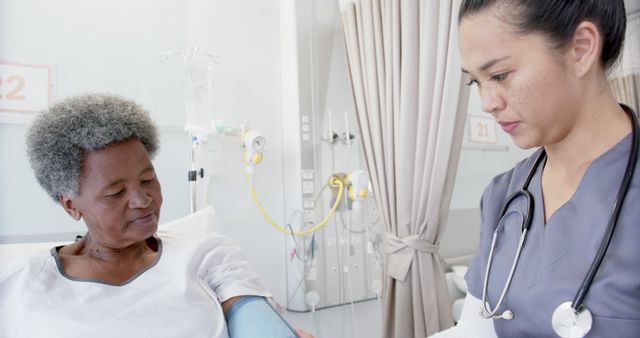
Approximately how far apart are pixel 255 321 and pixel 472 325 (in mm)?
508

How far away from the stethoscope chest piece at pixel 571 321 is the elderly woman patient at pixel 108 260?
63cm

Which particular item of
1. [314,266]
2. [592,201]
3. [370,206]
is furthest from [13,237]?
[592,201]

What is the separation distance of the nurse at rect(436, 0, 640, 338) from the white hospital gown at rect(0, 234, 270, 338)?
0.64 m

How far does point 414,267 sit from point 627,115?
A: 1095 millimetres

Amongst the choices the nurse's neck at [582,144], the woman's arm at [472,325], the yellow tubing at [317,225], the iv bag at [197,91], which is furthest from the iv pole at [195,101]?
the nurse's neck at [582,144]

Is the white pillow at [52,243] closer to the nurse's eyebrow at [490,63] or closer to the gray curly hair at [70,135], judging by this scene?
the gray curly hair at [70,135]

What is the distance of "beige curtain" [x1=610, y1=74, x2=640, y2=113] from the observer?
145 centimetres

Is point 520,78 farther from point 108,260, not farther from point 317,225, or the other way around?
point 317,225

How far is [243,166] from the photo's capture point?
2102 millimetres

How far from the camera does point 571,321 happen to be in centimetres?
65

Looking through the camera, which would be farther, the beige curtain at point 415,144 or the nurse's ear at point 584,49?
the beige curtain at point 415,144

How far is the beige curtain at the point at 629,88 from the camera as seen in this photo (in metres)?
1.45

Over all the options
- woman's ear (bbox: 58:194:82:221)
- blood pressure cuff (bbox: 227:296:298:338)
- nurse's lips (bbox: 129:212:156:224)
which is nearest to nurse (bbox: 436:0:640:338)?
blood pressure cuff (bbox: 227:296:298:338)

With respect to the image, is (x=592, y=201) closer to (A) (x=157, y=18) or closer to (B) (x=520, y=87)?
(B) (x=520, y=87)
